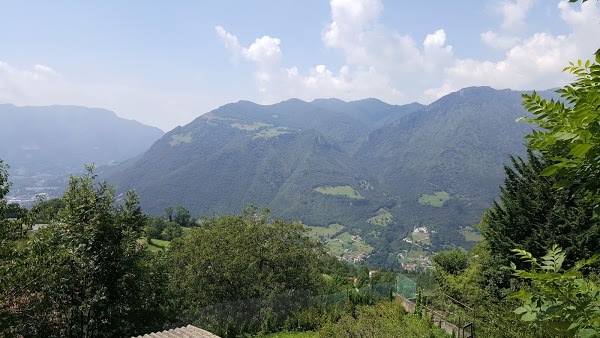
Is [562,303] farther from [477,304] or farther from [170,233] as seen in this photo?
[170,233]

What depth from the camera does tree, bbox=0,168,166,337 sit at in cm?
1231

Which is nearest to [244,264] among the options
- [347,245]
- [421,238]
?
[347,245]

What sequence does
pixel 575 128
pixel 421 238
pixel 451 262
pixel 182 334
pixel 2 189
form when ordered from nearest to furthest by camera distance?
pixel 575 128, pixel 2 189, pixel 182 334, pixel 451 262, pixel 421 238

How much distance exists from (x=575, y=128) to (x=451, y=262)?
32059mm

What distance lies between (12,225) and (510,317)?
16132 mm

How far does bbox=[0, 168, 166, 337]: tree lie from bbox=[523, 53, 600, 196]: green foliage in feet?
43.1

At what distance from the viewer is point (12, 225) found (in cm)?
1070

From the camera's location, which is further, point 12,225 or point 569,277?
point 12,225

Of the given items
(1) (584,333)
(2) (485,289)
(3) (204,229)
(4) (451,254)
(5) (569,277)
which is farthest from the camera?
(4) (451,254)

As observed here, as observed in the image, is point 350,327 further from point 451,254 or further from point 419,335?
point 451,254

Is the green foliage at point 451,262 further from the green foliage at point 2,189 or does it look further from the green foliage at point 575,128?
the green foliage at point 575,128

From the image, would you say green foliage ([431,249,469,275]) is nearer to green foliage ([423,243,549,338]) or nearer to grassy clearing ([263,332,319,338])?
green foliage ([423,243,549,338])

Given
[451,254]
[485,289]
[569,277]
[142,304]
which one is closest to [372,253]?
[451,254]

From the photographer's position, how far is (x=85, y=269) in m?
13.3
